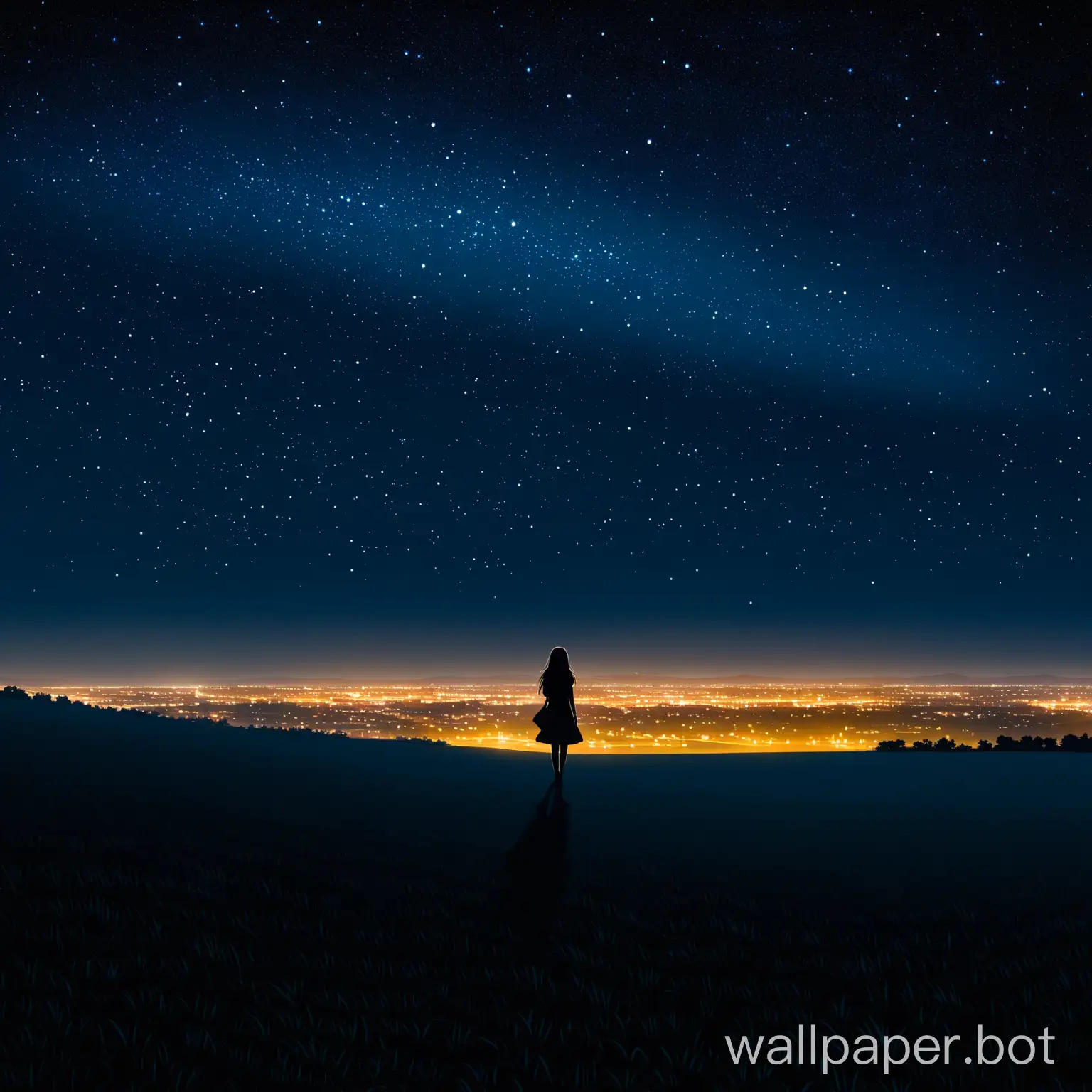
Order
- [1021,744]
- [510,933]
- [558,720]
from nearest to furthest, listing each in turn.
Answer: [510,933], [558,720], [1021,744]

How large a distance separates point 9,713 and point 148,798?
539 inches

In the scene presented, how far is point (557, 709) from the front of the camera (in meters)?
15.3

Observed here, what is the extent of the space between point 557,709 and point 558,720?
22cm

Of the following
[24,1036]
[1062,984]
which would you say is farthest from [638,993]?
[24,1036]

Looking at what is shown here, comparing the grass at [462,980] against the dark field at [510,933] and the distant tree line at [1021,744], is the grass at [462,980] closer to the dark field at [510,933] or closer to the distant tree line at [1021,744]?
the dark field at [510,933]

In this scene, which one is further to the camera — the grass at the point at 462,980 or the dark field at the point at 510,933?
the dark field at the point at 510,933

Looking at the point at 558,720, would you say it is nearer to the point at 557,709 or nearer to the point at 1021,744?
the point at 557,709

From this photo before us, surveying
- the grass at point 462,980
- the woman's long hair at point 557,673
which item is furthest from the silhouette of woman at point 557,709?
the grass at point 462,980

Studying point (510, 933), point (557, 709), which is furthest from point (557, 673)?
point (510, 933)

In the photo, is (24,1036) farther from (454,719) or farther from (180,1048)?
(454,719)

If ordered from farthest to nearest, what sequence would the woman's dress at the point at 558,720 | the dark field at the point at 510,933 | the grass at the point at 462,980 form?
1. the woman's dress at the point at 558,720
2. the dark field at the point at 510,933
3. the grass at the point at 462,980

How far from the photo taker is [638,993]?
6.39 m

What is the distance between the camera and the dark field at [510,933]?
5359 millimetres

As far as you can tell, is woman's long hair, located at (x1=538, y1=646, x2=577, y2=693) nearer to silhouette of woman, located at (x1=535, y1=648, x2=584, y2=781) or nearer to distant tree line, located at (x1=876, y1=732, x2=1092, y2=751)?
silhouette of woman, located at (x1=535, y1=648, x2=584, y2=781)
